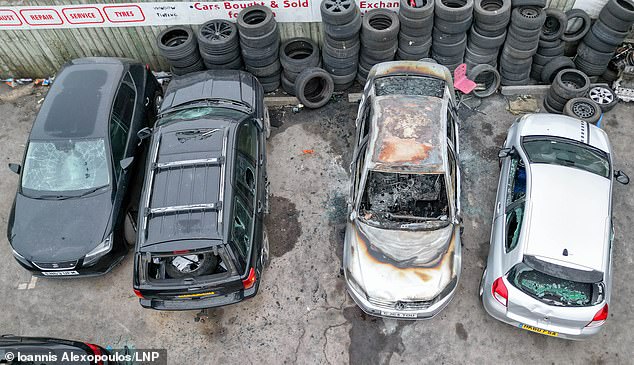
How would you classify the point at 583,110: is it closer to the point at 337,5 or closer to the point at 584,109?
the point at 584,109

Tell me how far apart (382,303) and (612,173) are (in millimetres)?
3808

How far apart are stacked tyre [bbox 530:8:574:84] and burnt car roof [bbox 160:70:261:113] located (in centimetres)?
529

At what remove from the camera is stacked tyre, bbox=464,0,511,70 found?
7793 mm

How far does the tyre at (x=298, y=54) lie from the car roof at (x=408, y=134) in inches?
78.4

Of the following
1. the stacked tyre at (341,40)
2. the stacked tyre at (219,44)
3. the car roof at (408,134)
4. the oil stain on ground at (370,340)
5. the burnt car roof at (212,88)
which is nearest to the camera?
the car roof at (408,134)

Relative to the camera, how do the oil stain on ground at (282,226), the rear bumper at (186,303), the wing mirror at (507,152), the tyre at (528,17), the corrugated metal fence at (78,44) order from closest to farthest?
the rear bumper at (186,303) → the wing mirror at (507,152) → the oil stain on ground at (282,226) → the tyre at (528,17) → the corrugated metal fence at (78,44)

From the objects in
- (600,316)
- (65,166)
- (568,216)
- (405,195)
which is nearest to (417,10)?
(405,195)

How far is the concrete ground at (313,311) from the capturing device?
20.8ft

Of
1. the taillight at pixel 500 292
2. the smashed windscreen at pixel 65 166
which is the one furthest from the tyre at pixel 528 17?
the smashed windscreen at pixel 65 166

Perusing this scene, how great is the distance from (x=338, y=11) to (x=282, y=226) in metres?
3.75

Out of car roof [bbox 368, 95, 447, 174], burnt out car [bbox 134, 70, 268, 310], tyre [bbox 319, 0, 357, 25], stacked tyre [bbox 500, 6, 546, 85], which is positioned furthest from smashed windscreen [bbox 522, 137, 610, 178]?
burnt out car [bbox 134, 70, 268, 310]

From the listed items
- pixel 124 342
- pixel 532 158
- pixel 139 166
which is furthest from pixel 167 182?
pixel 532 158

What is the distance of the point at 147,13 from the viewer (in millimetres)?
8336

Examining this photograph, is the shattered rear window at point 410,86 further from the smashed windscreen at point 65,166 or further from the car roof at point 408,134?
the smashed windscreen at point 65,166
